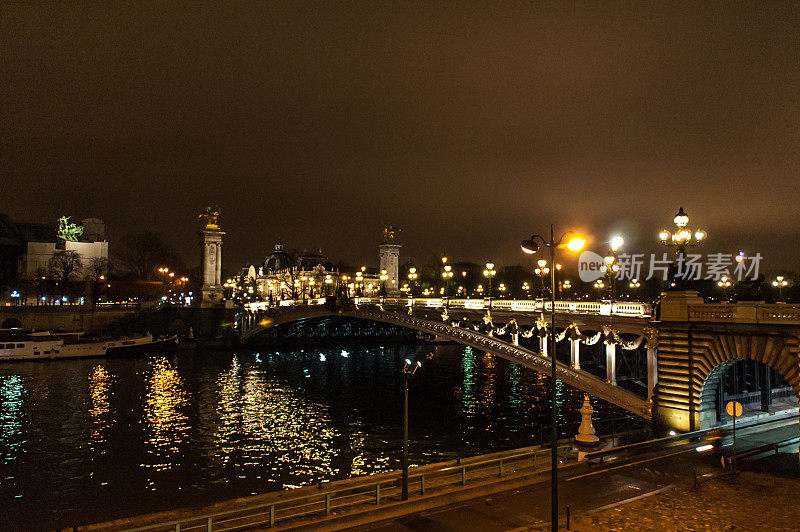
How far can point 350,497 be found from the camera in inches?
609

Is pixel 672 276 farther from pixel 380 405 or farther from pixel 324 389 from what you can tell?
pixel 324 389

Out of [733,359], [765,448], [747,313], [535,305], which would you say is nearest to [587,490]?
[765,448]

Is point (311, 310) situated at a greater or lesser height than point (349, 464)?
greater

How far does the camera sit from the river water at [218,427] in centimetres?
2484

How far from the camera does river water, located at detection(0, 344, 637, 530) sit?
2484 centimetres

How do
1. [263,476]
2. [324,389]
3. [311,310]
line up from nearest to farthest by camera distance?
[263,476] < [324,389] < [311,310]

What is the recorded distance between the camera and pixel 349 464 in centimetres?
2834

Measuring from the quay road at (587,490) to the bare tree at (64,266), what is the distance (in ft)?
355

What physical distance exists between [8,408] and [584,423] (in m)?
41.7

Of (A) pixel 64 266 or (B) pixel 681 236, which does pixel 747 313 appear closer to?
(B) pixel 681 236

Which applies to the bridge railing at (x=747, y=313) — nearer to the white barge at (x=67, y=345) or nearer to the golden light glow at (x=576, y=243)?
the golden light glow at (x=576, y=243)

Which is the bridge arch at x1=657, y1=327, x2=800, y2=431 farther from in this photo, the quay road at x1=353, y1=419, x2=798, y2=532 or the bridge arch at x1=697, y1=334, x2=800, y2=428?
the quay road at x1=353, y1=419, x2=798, y2=532

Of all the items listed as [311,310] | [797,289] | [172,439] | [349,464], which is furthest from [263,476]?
[797,289]

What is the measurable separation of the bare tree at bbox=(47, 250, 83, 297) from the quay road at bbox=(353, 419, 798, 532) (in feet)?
355
